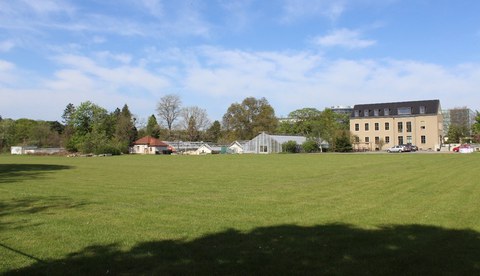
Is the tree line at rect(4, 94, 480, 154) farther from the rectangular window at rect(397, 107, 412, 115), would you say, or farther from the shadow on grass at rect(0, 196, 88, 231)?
the shadow on grass at rect(0, 196, 88, 231)

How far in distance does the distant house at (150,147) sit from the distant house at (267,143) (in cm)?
2466

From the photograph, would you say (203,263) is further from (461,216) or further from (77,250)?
(461,216)

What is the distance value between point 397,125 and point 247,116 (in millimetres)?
38794

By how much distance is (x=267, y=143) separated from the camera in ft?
295

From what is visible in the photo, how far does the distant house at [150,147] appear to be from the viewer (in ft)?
346

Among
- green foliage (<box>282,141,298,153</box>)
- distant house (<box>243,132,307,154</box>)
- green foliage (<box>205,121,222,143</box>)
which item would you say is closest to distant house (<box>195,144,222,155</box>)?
distant house (<box>243,132,307,154</box>)

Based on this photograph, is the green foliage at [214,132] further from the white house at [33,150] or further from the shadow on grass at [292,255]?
the shadow on grass at [292,255]

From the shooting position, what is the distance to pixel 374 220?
396 inches

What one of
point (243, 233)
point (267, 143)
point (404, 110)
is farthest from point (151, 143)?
point (243, 233)

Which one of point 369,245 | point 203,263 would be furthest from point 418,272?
point 203,263

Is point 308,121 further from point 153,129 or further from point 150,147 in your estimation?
point 153,129

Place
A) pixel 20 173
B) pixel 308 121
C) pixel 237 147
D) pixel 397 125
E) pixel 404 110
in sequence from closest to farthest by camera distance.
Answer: pixel 20 173
pixel 397 125
pixel 404 110
pixel 237 147
pixel 308 121

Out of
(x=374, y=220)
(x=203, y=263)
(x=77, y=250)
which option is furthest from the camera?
(x=374, y=220)

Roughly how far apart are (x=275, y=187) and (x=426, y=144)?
84.5m
